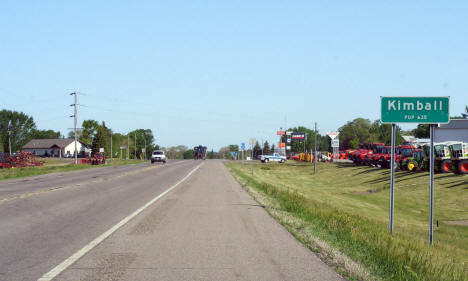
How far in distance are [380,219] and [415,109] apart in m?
13.7

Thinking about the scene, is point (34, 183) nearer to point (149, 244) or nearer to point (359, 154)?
point (149, 244)

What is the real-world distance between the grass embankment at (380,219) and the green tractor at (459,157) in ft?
3.27

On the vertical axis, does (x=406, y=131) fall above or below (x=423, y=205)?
above

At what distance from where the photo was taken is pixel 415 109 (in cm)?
1173

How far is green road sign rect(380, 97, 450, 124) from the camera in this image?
11.5m

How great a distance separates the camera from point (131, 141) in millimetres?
198750

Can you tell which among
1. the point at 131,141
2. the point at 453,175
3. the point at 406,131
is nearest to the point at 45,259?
the point at 453,175

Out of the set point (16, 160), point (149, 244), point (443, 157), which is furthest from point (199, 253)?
point (16, 160)

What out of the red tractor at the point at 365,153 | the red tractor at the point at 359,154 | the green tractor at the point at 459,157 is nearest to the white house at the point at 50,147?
the red tractor at the point at 359,154

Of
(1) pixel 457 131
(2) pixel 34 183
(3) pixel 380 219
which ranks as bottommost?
(3) pixel 380 219

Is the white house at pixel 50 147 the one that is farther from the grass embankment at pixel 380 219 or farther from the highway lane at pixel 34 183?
the highway lane at pixel 34 183

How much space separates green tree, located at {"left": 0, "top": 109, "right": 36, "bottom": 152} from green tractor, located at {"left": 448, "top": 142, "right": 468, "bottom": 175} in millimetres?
142858

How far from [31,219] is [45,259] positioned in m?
5.59

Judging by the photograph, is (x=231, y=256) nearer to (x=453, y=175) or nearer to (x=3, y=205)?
(x=3, y=205)
